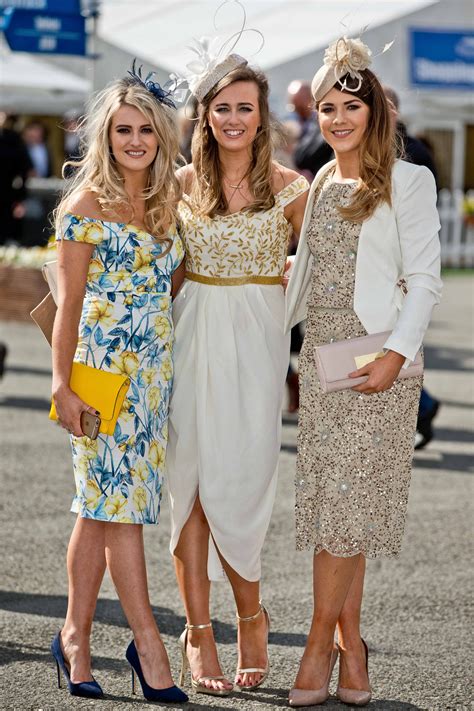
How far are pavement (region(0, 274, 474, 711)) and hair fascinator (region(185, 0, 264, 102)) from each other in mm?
1875

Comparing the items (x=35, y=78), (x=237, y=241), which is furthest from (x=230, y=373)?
(x=35, y=78)

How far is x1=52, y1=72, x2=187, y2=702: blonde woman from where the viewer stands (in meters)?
3.84

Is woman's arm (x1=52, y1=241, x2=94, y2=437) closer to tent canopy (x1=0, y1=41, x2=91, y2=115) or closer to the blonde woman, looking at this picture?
the blonde woman

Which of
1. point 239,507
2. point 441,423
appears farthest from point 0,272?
point 239,507

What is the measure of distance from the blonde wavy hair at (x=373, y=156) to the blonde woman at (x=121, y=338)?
1.90ft

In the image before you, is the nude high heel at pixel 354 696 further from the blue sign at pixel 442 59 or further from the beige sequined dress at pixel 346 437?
the blue sign at pixel 442 59

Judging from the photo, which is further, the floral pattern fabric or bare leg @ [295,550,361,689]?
the floral pattern fabric

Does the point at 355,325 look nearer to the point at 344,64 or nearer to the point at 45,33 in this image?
the point at 344,64

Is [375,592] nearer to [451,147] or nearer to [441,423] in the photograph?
[441,423]

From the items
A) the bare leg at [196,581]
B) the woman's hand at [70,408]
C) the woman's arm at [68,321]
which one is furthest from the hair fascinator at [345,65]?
the bare leg at [196,581]

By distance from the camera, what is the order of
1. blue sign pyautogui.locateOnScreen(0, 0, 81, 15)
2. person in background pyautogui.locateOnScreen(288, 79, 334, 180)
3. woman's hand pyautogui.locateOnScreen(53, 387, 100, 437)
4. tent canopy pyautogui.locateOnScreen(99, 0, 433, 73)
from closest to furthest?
1. woman's hand pyautogui.locateOnScreen(53, 387, 100, 437)
2. person in background pyautogui.locateOnScreen(288, 79, 334, 180)
3. blue sign pyautogui.locateOnScreen(0, 0, 81, 15)
4. tent canopy pyautogui.locateOnScreen(99, 0, 433, 73)

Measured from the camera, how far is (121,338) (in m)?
3.88

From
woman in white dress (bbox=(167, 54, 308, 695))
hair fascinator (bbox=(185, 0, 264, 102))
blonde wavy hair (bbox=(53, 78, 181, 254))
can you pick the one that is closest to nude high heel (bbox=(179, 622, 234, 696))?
woman in white dress (bbox=(167, 54, 308, 695))

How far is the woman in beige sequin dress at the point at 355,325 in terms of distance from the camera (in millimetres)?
3754
